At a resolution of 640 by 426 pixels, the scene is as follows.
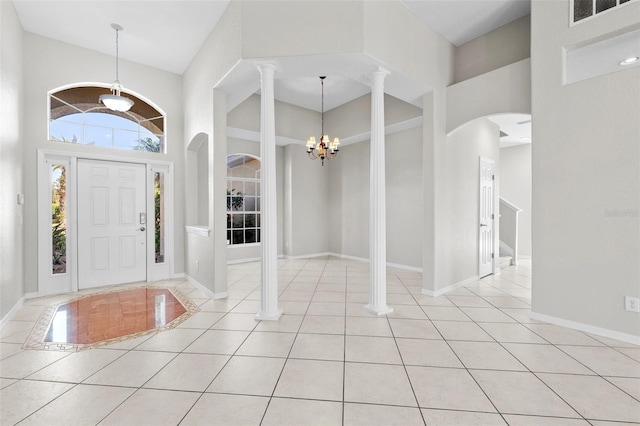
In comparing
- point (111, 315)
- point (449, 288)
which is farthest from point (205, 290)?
point (449, 288)

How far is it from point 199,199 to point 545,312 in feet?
17.5

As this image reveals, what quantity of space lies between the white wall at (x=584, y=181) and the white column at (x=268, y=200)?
2955 mm

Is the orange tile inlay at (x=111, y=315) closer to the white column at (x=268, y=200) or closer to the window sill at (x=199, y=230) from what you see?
the window sill at (x=199, y=230)

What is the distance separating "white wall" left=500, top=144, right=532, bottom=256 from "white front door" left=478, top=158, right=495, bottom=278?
8.53ft

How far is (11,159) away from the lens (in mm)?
3268

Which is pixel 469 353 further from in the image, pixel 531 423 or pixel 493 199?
pixel 493 199

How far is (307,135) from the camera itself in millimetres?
6641

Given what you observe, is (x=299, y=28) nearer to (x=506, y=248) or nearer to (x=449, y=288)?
(x=449, y=288)

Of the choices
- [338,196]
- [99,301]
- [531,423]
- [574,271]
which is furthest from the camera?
[338,196]

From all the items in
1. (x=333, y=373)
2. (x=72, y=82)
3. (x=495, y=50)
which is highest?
(x=495, y=50)

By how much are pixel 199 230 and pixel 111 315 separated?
59.3 inches

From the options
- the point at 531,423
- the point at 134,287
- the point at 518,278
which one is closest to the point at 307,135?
the point at 134,287

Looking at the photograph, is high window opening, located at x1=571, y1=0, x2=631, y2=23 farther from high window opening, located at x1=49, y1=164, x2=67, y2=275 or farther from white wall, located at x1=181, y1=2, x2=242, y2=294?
high window opening, located at x1=49, y1=164, x2=67, y2=275

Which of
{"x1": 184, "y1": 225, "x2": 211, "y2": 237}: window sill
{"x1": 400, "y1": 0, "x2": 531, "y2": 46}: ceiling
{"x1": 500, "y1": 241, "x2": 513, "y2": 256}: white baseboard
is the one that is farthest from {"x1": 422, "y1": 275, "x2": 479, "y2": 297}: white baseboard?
{"x1": 400, "y1": 0, "x2": 531, "y2": 46}: ceiling
